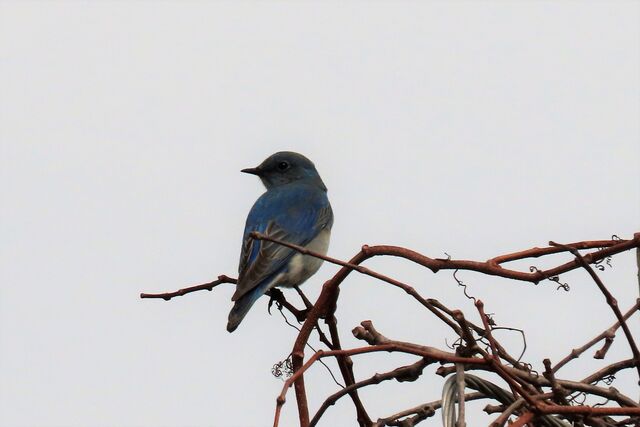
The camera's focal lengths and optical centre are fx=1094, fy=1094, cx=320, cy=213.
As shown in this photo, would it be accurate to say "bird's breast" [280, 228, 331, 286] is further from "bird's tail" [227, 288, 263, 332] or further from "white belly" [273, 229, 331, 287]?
"bird's tail" [227, 288, 263, 332]

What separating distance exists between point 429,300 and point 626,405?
2.51 feet

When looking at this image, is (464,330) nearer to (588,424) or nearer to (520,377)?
(520,377)

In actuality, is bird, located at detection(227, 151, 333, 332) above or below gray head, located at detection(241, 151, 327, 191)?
below

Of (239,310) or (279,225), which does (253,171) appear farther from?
(239,310)

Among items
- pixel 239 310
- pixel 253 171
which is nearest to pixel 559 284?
pixel 239 310

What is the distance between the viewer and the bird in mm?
7443

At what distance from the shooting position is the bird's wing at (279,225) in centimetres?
772

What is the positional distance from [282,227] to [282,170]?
1377mm

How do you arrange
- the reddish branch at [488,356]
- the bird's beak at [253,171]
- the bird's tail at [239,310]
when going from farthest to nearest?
the bird's beak at [253,171] → the bird's tail at [239,310] → the reddish branch at [488,356]

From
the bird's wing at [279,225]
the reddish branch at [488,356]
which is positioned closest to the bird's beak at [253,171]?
the bird's wing at [279,225]

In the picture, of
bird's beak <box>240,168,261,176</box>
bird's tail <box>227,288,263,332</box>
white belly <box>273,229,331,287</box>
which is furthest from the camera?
bird's beak <box>240,168,261,176</box>

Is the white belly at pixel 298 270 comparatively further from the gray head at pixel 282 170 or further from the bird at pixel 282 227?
the gray head at pixel 282 170

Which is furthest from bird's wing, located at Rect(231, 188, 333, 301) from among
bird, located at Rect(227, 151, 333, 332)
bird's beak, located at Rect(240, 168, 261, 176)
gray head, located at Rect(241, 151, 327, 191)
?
bird's beak, located at Rect(240, 168, 261, 176)

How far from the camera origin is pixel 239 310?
6727 mm
